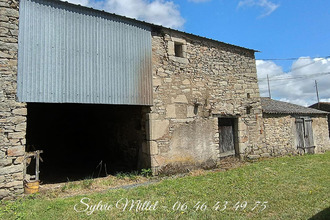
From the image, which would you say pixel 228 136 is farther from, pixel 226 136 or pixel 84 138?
pixel 84 138

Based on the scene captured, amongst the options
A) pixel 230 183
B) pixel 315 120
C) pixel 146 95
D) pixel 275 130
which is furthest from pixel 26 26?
pixel 315 120

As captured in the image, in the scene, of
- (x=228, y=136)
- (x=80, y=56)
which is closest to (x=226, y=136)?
(x=228, y=136)

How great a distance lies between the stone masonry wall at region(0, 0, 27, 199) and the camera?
455 cm

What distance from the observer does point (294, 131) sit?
10461 mm

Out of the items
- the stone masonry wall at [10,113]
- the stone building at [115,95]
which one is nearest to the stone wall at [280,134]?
the stone building at [115,95]

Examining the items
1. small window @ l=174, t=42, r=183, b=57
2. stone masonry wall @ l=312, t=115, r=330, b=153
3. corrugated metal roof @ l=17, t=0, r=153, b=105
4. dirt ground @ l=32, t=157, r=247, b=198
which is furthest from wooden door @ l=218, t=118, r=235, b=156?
stone masonry wall @ l=312, t=115, r=330, b=153

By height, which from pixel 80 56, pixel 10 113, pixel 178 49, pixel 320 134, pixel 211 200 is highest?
pixel 178 49

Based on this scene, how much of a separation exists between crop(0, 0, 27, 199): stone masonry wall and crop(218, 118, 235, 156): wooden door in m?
6.43

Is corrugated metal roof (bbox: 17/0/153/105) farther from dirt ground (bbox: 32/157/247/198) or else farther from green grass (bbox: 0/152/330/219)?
green grass (bbox: 0/152/330/219)

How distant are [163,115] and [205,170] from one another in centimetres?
237

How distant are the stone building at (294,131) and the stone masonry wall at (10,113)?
8850mm

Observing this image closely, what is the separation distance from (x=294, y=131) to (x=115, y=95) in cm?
906

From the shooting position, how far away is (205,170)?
716 cm

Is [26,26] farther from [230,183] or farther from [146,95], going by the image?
[230,183]
